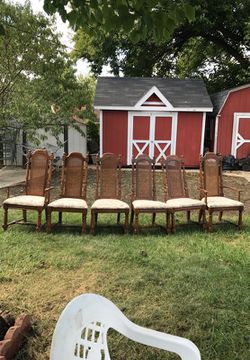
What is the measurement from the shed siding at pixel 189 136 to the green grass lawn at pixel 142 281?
8.32 metres

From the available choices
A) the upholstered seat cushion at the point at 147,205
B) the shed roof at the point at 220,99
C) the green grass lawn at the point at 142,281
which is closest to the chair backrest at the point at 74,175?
the green grass lawn at the point at 142,281

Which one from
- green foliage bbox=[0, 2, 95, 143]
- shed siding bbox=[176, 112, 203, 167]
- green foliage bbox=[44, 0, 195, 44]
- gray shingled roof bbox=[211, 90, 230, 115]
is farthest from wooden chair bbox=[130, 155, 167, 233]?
gray shingled roof bbox=[211, 90, 230, 115]

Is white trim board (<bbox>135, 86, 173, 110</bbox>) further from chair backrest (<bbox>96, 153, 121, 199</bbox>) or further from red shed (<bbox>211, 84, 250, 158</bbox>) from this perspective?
chair backrest (<bbox>96, 153, 121, 199</bbox>)

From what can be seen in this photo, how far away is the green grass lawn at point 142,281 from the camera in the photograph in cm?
276

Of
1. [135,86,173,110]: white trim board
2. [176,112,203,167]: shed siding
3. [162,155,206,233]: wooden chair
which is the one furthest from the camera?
[176,112,203,167]: shed siding

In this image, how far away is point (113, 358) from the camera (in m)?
2.53

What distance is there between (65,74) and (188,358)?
1186 cm

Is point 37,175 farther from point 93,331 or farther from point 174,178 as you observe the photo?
point 93,331

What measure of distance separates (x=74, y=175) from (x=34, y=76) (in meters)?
7.18

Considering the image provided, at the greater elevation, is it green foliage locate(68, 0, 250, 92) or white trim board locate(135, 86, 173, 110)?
green foliage locate(68, 0, 250, 92)

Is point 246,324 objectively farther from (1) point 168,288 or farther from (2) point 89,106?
(2) point 89,106

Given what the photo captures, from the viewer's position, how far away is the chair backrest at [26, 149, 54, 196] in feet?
19.6

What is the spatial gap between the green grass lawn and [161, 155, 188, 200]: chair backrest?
814mm

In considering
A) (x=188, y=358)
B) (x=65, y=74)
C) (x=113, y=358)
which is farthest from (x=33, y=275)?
(x=65, y=74)
